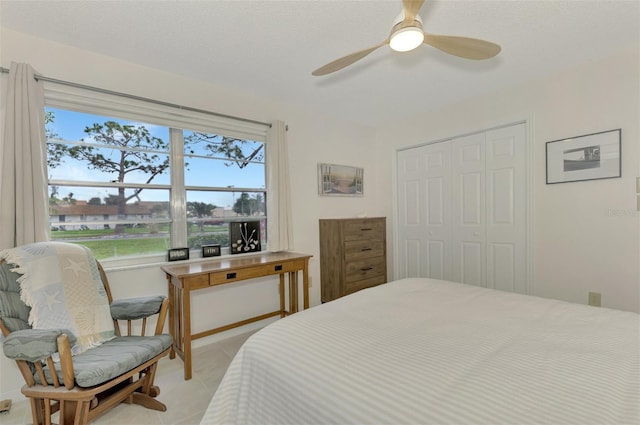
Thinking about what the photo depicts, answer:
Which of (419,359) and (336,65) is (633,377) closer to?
(419,359)

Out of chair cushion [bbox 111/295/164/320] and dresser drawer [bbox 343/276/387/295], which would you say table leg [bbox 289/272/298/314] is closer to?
dresser drawer [bbox 343/276/387/295]

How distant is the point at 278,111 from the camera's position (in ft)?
10.4

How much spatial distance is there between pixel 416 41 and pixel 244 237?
229 cm

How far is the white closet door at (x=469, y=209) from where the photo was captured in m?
3.16

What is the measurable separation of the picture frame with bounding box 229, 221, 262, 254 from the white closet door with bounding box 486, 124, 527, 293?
2.57 metres

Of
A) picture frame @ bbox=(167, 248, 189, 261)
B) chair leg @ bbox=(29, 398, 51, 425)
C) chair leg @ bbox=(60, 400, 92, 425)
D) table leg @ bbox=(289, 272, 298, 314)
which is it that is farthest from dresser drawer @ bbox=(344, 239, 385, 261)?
chair leg @ bbox=(29, 398, 51, 425)

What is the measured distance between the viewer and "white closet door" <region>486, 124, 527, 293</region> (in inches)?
113

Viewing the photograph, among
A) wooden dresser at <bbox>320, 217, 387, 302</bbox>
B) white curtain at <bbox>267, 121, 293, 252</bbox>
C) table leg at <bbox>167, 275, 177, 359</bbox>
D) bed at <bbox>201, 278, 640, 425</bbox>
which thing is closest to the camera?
bed at <bbox>201, 278, 640, 425</bbox>

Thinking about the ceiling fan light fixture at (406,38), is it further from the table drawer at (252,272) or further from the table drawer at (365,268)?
the table drawer at (365,268)

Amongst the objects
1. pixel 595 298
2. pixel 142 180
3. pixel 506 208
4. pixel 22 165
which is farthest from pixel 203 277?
pixel 595 298

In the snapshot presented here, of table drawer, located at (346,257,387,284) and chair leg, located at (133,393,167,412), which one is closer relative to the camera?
chair leg, located at (133,393,167,412)

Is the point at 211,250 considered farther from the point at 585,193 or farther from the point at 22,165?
the point at 585,193

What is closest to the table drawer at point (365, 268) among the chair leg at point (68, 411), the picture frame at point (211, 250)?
the picture frame at point (211, 250)

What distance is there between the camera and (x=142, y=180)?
96.0 inches
